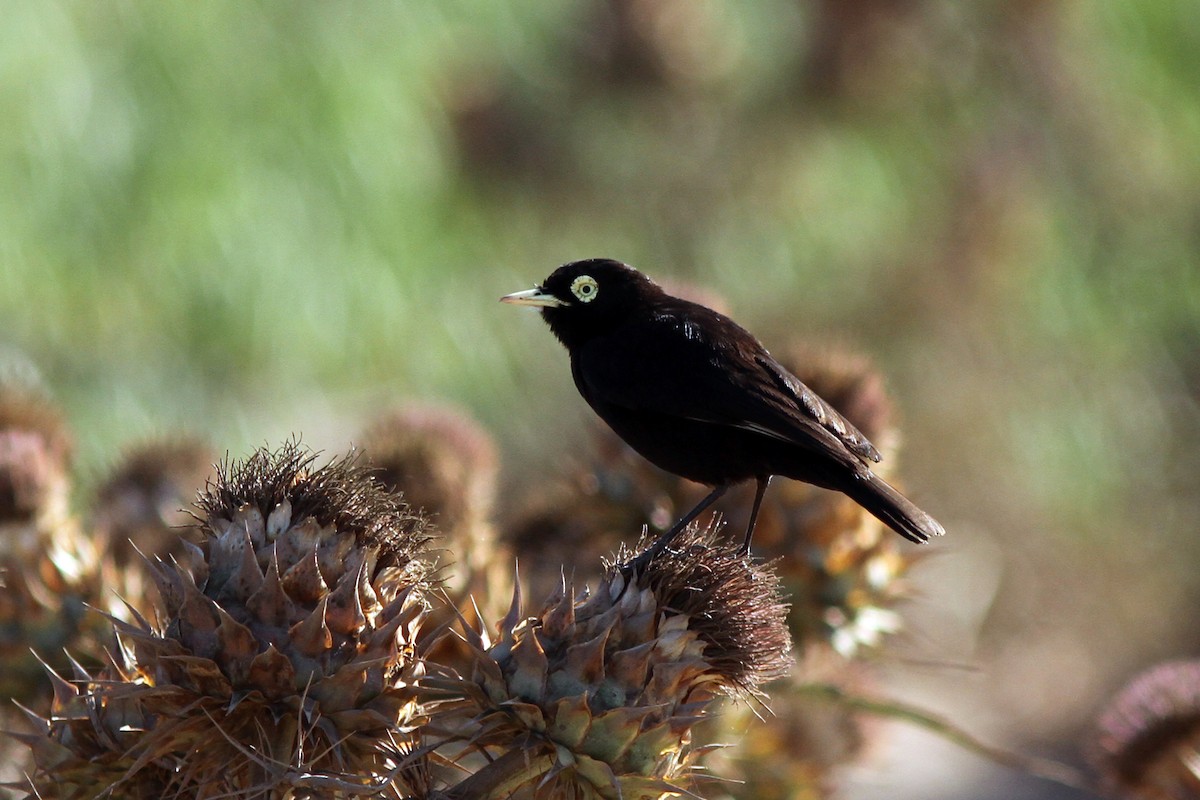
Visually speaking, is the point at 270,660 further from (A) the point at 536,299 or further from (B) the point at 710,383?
(A) the point at 536,299

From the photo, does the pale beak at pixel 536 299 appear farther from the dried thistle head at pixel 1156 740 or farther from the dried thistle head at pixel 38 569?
the dried thistle head at pixel 1156 740

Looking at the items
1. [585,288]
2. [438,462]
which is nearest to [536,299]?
[585,288]

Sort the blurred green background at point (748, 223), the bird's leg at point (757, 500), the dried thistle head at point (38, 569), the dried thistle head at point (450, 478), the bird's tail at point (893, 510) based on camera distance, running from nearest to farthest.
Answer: the bird's tail at point (893, 510)
the dried thistle head at point (38, 569)
the bird's leg at point (757, 500)
the dried thistle head at point (450, 478)
the blurred green background at point (748, 223)

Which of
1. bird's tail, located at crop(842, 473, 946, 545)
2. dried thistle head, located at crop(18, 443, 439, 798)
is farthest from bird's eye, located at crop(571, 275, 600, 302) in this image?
dried thistle head, located at crop(18, 443, 439, 798)

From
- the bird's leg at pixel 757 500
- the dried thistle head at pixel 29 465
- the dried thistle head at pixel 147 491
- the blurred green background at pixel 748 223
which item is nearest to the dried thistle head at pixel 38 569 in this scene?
→ the dried thistle head at pixel 29 465

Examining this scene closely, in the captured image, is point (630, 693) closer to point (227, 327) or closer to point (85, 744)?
point (85, 744)
